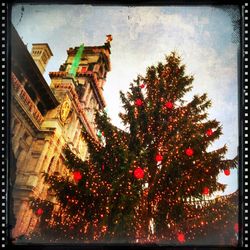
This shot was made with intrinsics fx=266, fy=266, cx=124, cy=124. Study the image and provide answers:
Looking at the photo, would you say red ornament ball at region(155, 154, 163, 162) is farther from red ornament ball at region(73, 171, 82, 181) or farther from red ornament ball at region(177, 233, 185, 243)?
red ornament ball at region(73, 171, 82, 181)

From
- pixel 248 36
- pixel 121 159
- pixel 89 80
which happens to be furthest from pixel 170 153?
pixel 89 80

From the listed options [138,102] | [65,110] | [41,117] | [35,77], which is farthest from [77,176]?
[65,110]

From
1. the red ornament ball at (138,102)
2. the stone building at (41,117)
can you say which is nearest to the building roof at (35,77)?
the stone building at (41,117)

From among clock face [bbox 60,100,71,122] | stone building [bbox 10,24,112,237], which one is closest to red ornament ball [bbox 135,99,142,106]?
stone building [bbox 10,24,112,237]

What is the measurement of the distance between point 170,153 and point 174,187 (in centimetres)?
97

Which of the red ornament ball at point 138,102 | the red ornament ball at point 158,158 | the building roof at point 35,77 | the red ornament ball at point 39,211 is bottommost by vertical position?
the red ornament ball at point 39,211

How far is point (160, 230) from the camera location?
668cm

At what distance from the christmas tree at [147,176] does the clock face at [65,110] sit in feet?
22.7

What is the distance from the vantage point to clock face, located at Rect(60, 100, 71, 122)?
15.5 m

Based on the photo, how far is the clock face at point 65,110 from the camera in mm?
15483

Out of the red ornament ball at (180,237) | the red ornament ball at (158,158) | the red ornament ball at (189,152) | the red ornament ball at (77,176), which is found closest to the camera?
the red ornament ball at (180,237)

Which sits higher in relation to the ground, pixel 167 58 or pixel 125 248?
pixel 167 58

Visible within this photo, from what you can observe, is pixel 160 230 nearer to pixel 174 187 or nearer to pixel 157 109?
pixel 174 187

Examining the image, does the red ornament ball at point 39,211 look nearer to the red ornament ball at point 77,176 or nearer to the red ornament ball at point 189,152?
the red ornament ball at point 77,176
